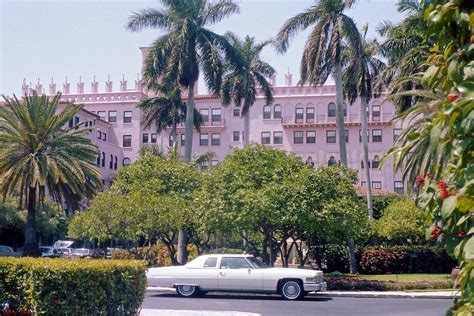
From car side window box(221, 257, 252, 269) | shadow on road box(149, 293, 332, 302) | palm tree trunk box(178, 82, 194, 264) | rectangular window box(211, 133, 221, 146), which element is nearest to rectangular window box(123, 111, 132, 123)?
rectangular window box(211, 133, 221, 146)

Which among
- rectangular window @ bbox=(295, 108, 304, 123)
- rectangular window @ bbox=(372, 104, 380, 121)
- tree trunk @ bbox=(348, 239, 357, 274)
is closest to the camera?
tree trunk @ bbox=(348, 239, 357, 274)

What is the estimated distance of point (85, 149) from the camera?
35.6m

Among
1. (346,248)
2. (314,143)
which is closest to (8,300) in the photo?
(346,248)

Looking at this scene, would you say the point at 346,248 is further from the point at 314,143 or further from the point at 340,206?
the point at 314,143

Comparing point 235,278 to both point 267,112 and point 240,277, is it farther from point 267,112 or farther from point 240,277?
point 267,112

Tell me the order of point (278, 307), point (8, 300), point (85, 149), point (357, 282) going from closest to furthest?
point (8, 300) → point (278, 307) → point (357, 282) → point (85, 149)

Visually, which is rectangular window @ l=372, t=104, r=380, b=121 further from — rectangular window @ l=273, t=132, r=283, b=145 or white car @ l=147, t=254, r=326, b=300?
white car @ l=147, t=254, r=326, b=300

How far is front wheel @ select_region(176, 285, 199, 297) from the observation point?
21859 mm

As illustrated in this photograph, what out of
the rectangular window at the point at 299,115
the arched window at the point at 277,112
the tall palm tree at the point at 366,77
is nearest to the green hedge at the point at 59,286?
the tall palm tree at the point at 366,77

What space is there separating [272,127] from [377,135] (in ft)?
40.8

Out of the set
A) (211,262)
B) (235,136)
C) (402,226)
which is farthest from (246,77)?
(211,262)

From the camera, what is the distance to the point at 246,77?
49.6 m

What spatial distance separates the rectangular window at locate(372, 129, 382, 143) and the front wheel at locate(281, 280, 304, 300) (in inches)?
2141

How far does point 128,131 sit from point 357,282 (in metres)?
55.4
